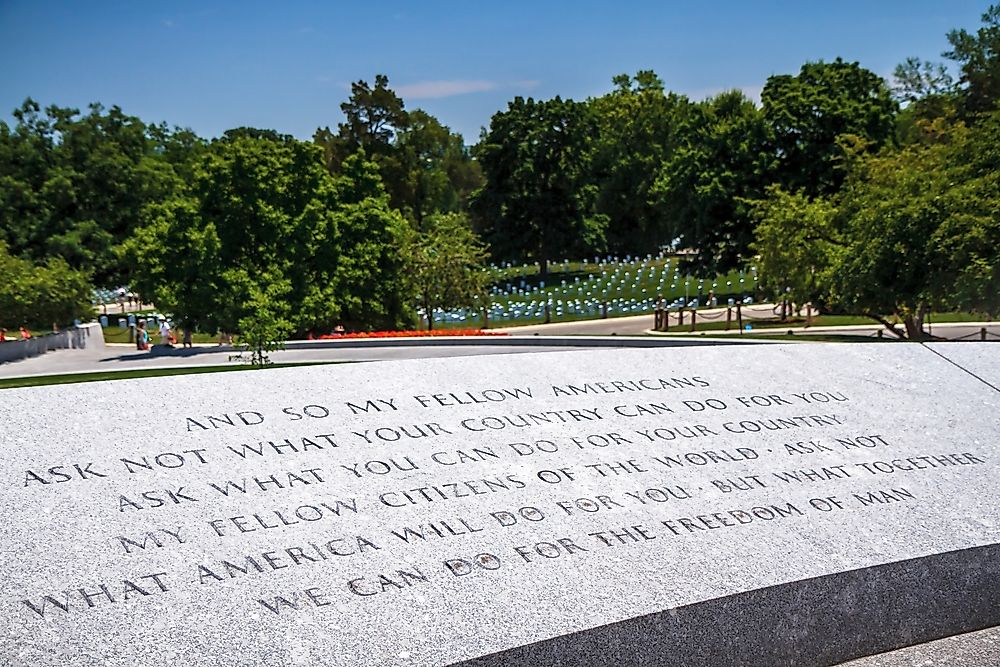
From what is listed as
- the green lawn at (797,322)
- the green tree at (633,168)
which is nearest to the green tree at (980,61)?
the green lawn at (797,322)

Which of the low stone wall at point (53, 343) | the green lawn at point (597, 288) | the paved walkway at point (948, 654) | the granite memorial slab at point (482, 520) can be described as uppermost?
the granite memorial slab at point (482, 520)

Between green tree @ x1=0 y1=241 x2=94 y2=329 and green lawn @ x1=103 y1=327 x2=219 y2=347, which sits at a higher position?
green tree @ x1=0 y1=241 x2=94 y2=329

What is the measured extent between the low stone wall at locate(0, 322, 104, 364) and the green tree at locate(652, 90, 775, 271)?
92.9 feet

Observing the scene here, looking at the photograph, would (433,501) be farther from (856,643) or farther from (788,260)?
(788,260)

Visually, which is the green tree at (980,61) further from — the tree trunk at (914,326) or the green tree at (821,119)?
the tree trunk at (914,326)

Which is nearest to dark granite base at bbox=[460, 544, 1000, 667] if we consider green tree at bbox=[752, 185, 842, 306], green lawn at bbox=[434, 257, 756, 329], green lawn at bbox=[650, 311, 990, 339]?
green tree at bbox=[752, 185, 842, 306]

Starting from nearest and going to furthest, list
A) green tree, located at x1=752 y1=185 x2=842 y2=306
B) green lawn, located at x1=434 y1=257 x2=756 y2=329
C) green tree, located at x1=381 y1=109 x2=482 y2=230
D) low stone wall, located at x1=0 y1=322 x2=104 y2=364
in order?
green tree, located at x1=752 y1=185 x2=842 y2=306
low stone wall, located at x1=0 y1=322 x2=104 y2=364
green lawn, located at x1=434 y1=257 x2=756 y2=329
green tree, located at x1=381 y1=109 x2=482 y2=230

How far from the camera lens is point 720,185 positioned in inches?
1850

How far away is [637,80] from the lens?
94.6 meters

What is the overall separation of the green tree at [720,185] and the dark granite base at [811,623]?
39756 mm

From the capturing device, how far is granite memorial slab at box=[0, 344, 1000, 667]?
437 centimetres

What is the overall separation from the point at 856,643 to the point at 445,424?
2.67 meters

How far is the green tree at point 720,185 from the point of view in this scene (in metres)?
46.8

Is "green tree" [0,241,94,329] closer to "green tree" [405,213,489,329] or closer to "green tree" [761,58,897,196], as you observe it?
"green tree" [405,213,489,329]
